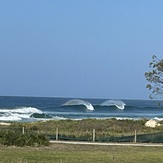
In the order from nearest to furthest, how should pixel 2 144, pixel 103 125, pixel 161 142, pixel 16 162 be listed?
pixel 16 162 → pixel 2 144 → pixel 161 142 → pixel 103 125

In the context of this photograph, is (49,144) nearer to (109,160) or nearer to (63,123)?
(109,160)

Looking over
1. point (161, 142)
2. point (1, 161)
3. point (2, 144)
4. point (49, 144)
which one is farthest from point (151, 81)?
point (1, 161)

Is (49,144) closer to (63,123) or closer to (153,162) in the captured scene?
(153,162)

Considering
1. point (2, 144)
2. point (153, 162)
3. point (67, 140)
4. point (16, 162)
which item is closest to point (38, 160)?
point (16, 162)

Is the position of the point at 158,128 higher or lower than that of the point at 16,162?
higher

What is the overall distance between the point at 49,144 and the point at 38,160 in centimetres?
800

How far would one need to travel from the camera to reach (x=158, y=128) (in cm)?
4569

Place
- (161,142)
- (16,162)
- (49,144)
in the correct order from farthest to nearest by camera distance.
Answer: (161,142)
(49,144)
(16,162)

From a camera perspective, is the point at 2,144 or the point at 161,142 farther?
the point at 161,142

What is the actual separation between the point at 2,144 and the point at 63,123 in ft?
82.9

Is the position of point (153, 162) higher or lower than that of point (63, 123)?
lower

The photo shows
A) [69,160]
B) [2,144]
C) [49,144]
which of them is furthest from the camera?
[49,144]

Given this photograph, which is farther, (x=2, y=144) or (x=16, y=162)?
(x=2, y=144)

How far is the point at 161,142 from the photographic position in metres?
28.4
